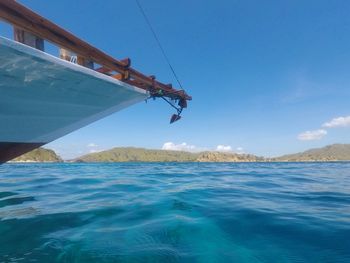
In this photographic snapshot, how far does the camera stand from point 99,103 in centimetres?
646

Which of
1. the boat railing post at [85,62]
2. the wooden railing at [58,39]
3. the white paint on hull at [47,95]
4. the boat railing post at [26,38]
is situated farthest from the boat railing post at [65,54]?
the boat railing post at [26,38]

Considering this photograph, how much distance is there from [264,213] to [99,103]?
18.5ft

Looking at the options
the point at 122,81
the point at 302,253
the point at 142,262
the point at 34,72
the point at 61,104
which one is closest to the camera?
A: the point at 142,262

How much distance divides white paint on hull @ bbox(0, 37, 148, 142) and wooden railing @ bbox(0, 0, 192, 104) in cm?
36

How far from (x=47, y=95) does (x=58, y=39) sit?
1.28m

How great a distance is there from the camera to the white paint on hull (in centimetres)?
387

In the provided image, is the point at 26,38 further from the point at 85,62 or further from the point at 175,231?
the point at 175,231

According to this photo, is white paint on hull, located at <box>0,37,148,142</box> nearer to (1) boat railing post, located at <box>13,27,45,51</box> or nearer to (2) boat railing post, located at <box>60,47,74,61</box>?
(1) boat railing post, located at <box>13,27,45,51</box>

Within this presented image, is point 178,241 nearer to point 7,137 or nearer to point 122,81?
point 122,81

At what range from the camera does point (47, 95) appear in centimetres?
497

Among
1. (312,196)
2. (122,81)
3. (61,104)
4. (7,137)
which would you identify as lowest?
(312,196)

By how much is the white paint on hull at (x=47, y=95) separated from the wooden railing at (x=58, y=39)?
1.17 feet

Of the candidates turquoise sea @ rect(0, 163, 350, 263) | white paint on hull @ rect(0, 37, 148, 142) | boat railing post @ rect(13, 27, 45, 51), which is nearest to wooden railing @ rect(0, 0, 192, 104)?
boat railing post @ rect(13, 27, 45, 51)

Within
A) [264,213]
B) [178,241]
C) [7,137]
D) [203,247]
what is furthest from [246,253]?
[7,137]
